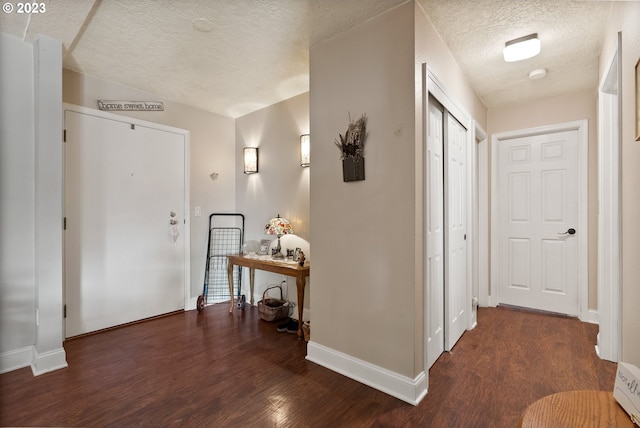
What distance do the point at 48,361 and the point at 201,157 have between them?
93.8 inches

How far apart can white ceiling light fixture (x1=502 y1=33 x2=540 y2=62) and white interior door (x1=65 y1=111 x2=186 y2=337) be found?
3.29 metres

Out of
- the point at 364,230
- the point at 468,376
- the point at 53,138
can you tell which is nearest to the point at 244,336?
the point at 364,230

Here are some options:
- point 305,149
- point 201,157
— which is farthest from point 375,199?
point 201,157

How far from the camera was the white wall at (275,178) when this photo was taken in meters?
3.29

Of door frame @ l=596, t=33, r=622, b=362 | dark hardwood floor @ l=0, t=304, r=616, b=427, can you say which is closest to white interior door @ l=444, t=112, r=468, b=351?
dark hardwood floor @ l=0, t=304, r=616, b=427

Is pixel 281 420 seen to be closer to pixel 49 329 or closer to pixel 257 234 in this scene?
pixel 49 329

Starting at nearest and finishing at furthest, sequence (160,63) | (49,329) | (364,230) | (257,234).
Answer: (364,230)
(49,329)
(160,63)
(257,234)

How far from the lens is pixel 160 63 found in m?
2.61

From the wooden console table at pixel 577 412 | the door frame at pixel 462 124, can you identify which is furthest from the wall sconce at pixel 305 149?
the wooden console table at pixel 577 412

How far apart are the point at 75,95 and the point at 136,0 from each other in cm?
145

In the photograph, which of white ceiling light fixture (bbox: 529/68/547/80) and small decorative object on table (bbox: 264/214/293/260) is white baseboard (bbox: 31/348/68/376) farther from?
white ceiling light fixture (bbox: 529/68/547/80)

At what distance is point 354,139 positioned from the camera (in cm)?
205

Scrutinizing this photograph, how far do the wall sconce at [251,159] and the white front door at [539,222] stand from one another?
118 inches

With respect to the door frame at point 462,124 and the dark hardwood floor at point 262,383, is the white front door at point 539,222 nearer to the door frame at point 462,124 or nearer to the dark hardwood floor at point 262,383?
the dark hardwood floor at point 262,383
